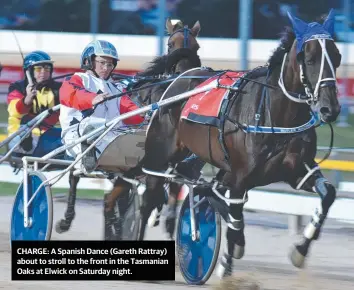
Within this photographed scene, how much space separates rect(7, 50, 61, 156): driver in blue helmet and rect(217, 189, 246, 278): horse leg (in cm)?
261

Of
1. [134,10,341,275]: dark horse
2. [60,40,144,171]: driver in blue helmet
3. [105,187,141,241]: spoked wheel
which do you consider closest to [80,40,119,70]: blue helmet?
[60,40,144,171]: driver in blue helmet

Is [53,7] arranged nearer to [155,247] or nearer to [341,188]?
[341,188]

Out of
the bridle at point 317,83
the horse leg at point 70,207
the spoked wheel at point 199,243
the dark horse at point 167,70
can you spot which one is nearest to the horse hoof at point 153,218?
the dark horse at point 167,70

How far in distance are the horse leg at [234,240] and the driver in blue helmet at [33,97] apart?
261 centimetres

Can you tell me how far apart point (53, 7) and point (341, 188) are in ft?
47.6

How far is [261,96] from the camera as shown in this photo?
835cm

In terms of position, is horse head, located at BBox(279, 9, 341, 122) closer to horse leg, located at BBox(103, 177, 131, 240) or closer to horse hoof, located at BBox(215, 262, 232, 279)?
horse hoof, located at BBox(215, 262, 232, 279)

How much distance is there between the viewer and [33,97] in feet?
34.9

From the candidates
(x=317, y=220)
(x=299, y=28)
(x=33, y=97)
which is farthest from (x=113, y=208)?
(x=299, y=28)

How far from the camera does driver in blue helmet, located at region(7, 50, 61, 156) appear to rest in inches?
418

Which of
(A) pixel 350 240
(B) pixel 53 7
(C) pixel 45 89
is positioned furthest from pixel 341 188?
(B) pixel 53 7

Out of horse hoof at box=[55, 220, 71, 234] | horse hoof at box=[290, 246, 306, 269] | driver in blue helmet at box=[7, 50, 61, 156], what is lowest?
horse hoof at box=[55, 220, 71, 234]

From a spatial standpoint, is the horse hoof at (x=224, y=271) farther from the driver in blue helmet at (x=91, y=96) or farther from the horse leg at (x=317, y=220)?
the driver in blue helmet at (x=91, y=96)

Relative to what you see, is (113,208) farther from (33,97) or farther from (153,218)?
(33,97)
